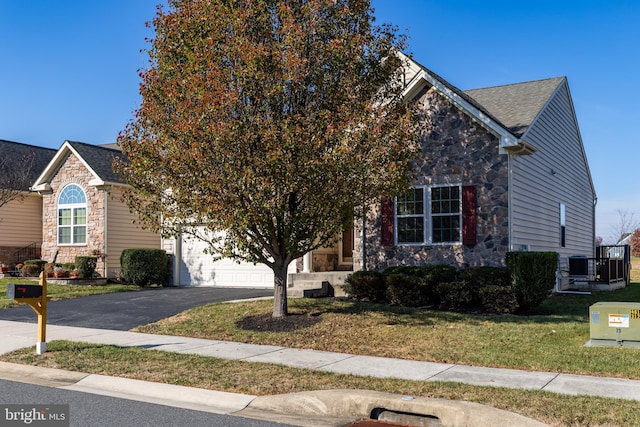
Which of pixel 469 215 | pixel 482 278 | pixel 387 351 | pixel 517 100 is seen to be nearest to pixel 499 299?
pixel 482 278

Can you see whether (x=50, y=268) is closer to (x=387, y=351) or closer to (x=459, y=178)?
(x=459, y=178)

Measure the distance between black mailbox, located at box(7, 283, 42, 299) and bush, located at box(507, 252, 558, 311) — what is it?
9406mm

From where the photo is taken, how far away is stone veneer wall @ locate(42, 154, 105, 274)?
22656 mm

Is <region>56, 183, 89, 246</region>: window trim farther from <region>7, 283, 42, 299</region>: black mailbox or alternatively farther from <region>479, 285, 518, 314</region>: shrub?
<region>479, 285, 518, 314</region>: shrub

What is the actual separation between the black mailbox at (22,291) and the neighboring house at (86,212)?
520 inches

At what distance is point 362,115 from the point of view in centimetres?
1095

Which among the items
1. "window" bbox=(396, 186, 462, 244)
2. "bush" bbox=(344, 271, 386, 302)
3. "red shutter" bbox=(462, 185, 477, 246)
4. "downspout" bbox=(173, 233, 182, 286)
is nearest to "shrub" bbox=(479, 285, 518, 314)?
"red shutter" bbox=(462, 185, 477, 246)

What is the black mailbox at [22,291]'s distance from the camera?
8.65m

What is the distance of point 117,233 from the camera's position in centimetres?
2303

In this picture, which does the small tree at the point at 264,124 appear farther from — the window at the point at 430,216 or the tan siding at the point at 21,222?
the tan siding at the point at 21,222

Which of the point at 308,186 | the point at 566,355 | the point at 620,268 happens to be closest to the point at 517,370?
the point at 566,355

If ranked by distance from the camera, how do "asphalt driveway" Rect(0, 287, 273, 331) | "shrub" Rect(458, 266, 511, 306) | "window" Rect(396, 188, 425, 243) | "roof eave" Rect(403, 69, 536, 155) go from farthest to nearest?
"window" Rect(396, 188, 425, 243) < "roof eave" Rect(403, 69, 536, 155) < "shrub" Rect(458, 266, 511, 306) < "asphalt driveway" Rect(0, 287, 273, 331)

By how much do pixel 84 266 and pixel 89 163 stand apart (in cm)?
407

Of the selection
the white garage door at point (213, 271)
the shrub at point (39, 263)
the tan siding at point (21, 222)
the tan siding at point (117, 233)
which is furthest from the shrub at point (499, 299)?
the tan siding at point (21, 222)
